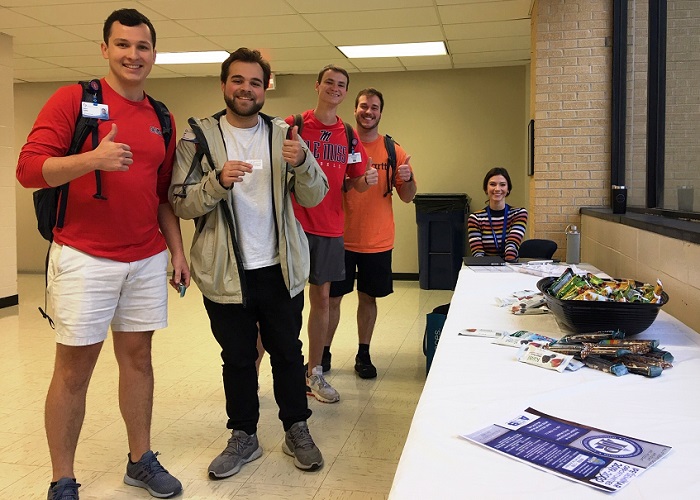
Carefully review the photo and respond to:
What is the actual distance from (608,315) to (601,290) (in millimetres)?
148

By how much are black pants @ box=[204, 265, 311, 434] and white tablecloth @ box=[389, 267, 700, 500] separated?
807 millimetres

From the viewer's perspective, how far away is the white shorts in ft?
6.52

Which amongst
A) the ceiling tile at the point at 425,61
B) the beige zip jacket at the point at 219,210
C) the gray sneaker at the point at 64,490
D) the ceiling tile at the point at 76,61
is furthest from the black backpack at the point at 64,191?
the ceiling tile at the point at 425,61

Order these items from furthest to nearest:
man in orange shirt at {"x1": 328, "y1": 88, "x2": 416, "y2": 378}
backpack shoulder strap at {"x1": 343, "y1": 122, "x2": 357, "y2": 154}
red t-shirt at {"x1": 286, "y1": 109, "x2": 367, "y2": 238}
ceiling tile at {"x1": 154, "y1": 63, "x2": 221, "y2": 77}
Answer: ceiling tile at {"x1": 154, "y1": 63, "x2": 221, "y2": 77} < man in orange shirt at {"x1": 328, "y1": 88, "x2": 416, "y2": 378} < backpack shoulder strap at {"x1": 343, "y1": 122, "x2": 357, "y2": 154} < red t-shirt at {"x1": 286, "y1": 109, "x2": 367, "y2": 238}

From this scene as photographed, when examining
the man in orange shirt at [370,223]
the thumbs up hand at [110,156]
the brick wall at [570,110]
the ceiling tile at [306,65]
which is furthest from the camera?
the ceiling tile at [306,65]

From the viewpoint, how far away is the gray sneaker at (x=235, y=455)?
94.3 inches

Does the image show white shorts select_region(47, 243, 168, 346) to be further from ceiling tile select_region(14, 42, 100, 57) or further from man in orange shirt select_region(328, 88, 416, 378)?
ceiling tile select_region(14, 42, 100, 57)

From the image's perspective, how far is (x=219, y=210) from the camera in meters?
2.29

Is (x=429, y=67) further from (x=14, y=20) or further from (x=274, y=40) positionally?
(x=14, y=20)

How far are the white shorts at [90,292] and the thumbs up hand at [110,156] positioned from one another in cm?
35

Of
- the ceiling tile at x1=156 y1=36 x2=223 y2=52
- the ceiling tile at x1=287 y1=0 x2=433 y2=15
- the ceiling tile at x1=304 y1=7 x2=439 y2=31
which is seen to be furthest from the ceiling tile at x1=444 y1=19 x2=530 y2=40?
the ceiling tile at x1=156 y1=36 x2=223 y2=52

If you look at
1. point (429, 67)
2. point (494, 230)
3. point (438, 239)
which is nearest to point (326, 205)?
point (494, 230)

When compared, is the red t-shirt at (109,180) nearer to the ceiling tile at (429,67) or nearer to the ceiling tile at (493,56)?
the ceiling tile at (493,56)

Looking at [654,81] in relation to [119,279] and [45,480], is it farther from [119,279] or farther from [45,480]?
[45,480]
